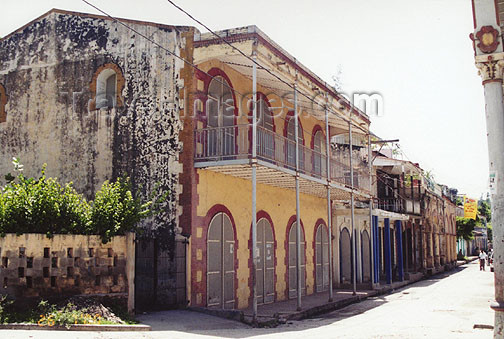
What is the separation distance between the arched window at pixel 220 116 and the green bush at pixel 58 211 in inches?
120

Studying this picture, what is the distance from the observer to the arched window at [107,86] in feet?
48.1

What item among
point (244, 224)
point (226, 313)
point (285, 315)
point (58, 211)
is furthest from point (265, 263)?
point (58, 211)

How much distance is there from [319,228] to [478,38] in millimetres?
14015

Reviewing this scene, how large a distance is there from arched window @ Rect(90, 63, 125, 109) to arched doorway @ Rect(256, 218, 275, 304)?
559 centimetres

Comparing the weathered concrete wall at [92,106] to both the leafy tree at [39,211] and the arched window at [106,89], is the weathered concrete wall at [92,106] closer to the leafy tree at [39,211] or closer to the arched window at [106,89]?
the arched window at [106,89]

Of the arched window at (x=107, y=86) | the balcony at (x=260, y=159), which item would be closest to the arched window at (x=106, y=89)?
the arched window at (x=107, y=86)

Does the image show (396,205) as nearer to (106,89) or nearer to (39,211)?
(106,89)

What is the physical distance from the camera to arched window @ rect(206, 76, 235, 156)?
562 inches

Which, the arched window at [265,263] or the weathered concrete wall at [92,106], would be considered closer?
the weathered concrete wall at [92,106]

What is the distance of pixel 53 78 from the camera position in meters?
15.6

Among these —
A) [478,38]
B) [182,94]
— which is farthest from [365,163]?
[478,38]

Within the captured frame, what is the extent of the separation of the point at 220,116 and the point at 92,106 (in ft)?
11.2

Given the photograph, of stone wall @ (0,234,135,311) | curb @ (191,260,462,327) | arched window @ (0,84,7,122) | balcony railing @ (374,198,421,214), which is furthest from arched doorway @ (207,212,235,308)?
balcony railing @ (374,198,421,214)

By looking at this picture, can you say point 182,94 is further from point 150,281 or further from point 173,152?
point 150,281
